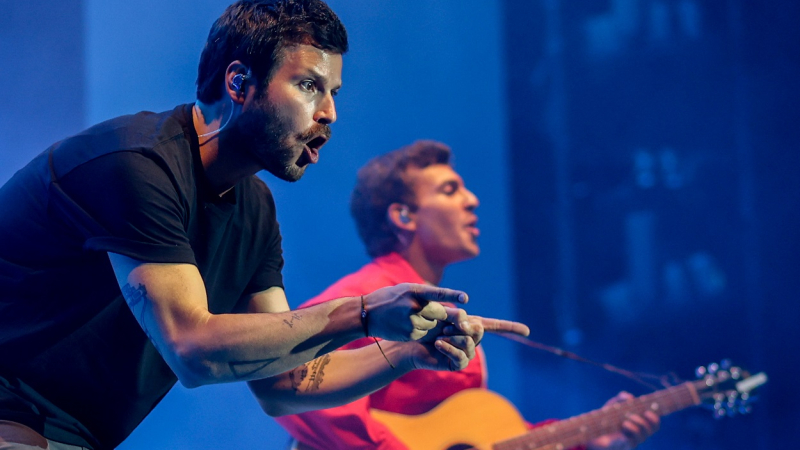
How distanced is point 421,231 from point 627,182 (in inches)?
62.7

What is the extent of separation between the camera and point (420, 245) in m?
3.25

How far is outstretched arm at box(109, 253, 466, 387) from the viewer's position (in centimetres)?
129

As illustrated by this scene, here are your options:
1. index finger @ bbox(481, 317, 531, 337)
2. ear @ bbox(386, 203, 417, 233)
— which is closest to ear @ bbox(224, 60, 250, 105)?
index finger @ bbox(481, 317, 531, 337)

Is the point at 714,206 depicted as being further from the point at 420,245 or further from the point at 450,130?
the point at 420,245

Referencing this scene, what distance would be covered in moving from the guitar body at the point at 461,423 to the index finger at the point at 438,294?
1.54 metres

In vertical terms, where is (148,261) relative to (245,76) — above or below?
below

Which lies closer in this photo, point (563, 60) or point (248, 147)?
point (248, 147)

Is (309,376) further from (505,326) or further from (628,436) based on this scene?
(628,436)

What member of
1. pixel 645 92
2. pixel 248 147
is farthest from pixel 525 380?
pixel 248 147

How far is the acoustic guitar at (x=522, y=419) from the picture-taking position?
109 inches

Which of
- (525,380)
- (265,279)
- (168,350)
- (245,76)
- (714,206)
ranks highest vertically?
(714,206)

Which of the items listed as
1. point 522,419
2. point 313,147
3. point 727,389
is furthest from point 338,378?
point 727,389

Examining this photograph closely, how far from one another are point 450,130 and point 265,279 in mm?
2139

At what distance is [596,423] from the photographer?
10.3 feet
